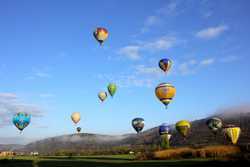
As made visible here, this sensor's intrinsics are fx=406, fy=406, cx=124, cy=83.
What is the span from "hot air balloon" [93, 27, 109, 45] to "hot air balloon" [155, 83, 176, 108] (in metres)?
13.8

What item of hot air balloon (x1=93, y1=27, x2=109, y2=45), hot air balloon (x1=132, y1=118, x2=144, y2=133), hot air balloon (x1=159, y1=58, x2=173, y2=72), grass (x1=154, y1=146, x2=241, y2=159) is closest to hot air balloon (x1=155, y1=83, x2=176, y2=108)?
hot air balloon (x1=159, y1=58, x2=173, y2=72)

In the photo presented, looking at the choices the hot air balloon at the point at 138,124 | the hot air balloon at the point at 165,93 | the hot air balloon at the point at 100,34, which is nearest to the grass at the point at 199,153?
the hot air balloon at the point at 165,93

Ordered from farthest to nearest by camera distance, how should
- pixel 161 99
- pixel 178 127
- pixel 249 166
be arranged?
pixel 178 127 → pixel 161 99 → pixel 249 166

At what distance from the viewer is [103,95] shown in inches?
3903

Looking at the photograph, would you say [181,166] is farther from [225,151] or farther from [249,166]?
[225,151]

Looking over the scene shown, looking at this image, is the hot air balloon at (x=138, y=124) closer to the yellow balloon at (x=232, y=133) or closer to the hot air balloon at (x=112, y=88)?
the hot air balloon at (x=112, y=88)

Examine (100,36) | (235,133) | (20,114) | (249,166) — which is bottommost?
(249,166)

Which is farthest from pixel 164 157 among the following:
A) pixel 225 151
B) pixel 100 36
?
pixel 100 36

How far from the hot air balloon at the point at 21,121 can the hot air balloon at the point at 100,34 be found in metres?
23.2

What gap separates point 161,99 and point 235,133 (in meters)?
18.0

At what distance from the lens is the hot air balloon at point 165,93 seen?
7300 centimetres

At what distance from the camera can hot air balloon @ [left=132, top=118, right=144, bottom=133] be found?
93894 millimetres

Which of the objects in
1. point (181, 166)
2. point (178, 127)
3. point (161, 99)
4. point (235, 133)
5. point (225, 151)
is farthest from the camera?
point (178, 127)

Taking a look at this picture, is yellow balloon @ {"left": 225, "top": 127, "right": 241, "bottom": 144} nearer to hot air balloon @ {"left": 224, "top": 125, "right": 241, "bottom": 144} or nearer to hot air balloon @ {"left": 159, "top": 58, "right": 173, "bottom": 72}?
hot air balloon @ {"left": 224, "top": 125, "right": 241, "bottom": 144}
